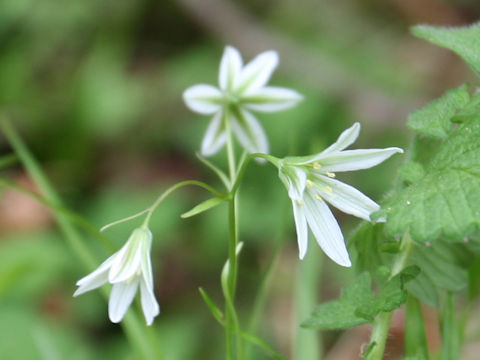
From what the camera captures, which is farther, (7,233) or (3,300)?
(7,233)

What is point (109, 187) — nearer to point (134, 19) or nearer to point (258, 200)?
point (258, 200)

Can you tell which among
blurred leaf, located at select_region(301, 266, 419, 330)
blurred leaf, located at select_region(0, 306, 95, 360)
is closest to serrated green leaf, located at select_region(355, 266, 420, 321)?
blurred leaf, located at select_region(301, 266, 419, 330)

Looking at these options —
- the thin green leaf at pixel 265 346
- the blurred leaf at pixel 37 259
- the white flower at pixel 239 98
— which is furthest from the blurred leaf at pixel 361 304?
the blurred leaf at pixel 37 259

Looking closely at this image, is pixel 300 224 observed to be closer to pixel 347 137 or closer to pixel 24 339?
pixel 347 137

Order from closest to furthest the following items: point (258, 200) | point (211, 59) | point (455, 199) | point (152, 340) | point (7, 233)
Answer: point (455, 199)
point (152, 340)
point (258, 200)
point (7, 233)
point (211, 59)

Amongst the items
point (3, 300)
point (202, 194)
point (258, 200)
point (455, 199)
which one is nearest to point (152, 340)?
point (455, 199)

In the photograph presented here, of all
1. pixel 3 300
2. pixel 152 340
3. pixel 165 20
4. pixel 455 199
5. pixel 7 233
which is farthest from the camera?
pixel 165 20

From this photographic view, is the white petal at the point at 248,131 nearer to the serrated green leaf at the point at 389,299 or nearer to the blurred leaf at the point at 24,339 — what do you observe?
the serrated green leaf at the point at 389,299

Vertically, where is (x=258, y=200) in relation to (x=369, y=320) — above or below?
below
